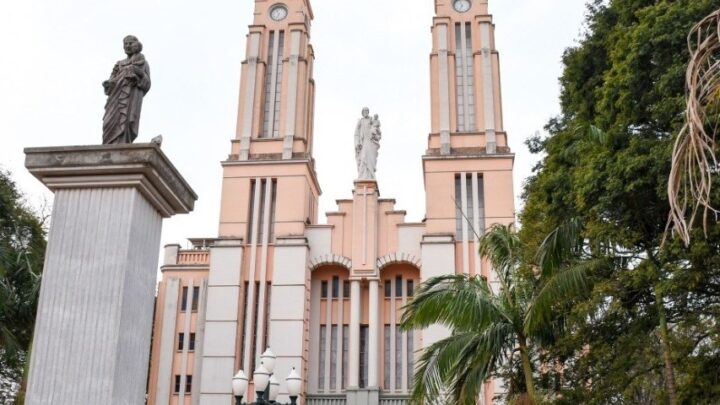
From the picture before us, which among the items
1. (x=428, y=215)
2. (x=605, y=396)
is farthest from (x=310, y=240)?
(x=605, y=396)

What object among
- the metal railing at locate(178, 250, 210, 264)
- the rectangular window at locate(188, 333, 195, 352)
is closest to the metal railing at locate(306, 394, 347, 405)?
the rectangular window at locate(188, 333, 195, 352)

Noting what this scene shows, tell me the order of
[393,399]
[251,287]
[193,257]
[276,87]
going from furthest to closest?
1. [193,257]
2. [276,87]
3. [251,287]
4. [393,399]

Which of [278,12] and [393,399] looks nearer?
[393,399]

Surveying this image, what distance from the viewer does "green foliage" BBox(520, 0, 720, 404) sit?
10.7m

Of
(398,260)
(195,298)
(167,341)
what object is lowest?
(167,341)

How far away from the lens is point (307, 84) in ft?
95.4

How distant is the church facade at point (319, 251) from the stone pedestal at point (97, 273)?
59.4 feet

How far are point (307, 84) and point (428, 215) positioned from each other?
7181mm

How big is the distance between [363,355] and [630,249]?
47.3ft

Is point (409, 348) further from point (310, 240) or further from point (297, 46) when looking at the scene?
point (297, 46)

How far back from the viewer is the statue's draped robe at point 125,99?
6.85 meters

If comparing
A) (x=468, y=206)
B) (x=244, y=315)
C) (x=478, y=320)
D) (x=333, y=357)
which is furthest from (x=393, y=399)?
(x=478, y=320)

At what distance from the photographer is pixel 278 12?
2947cm

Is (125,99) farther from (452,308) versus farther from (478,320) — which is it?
(478,320)
